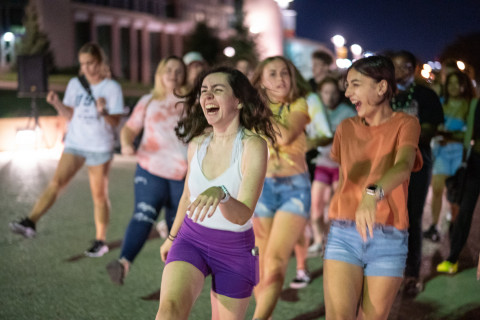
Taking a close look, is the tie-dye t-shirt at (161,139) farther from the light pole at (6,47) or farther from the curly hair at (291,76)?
the light pole at (6,47)

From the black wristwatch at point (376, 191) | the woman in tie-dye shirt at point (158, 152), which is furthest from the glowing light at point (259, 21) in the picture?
the black wristwatch at point (376, 191)

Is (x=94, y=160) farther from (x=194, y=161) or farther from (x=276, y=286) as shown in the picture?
(x=194, y=161)

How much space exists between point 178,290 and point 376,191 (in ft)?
3.37

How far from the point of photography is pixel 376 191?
272cm

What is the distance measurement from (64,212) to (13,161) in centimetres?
597

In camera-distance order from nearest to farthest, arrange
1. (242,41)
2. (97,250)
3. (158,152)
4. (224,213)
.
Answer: (224,213) < (158,152) < (97,250) < (242,41)

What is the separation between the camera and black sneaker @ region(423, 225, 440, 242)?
710 cm

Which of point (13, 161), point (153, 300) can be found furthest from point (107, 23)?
point (153, 300)

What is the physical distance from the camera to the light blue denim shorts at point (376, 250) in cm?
298

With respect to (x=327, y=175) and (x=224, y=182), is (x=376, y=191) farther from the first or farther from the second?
(x=327, y=175)

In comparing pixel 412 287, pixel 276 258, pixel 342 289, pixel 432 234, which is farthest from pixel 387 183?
pixel 432 234

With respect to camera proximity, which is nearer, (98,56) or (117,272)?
(117,272)

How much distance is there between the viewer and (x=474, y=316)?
4.65 m

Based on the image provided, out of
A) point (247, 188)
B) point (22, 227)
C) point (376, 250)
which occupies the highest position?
point (247, 188)
